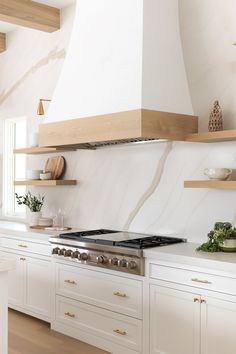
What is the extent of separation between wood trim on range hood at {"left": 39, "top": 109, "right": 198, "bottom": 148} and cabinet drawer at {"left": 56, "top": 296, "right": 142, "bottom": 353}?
1.41m

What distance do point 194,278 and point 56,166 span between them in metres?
2.52

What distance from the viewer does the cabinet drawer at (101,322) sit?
357cm

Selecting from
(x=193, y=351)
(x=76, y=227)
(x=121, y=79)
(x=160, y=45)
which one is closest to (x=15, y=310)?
(x=76, y=227)

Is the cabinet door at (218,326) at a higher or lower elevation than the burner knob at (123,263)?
lower

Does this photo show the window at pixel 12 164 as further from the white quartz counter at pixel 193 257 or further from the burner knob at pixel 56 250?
the white quartz counter at pixel 193 257

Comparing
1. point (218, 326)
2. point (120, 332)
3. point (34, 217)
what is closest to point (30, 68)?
point (34, 217)

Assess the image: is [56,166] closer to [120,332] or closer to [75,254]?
[75,254]

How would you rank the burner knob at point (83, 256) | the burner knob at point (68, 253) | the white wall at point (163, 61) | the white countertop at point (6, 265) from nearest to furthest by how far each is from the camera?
1. the white countertop at point (6, 265)
2. the white wall at point (163, 61)
3. the burner knob at point (83, 256)
4. the burner knob at point (68, 253)

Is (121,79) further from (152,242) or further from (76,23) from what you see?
(152,242)

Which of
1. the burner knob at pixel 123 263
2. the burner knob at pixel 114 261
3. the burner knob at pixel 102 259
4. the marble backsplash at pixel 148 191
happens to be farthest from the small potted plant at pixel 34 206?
the burner knob at pixel 123 263

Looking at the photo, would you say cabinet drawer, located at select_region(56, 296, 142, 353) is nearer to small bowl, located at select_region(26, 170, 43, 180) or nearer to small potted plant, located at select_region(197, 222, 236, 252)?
small potted plant, located at select_region(197, 222, 236, 252)

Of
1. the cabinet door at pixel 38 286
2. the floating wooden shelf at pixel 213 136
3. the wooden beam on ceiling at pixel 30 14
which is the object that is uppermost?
the wooden beam on ceiling at pixel 30 14

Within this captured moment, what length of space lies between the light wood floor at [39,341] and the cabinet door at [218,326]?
1064mm

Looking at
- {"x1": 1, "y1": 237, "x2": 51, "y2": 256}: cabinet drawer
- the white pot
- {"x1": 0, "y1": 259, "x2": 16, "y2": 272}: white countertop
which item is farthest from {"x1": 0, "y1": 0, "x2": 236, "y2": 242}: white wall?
{"x1": 0, "y1": 259, "x2": 16, "y2": 272}: white countertop
